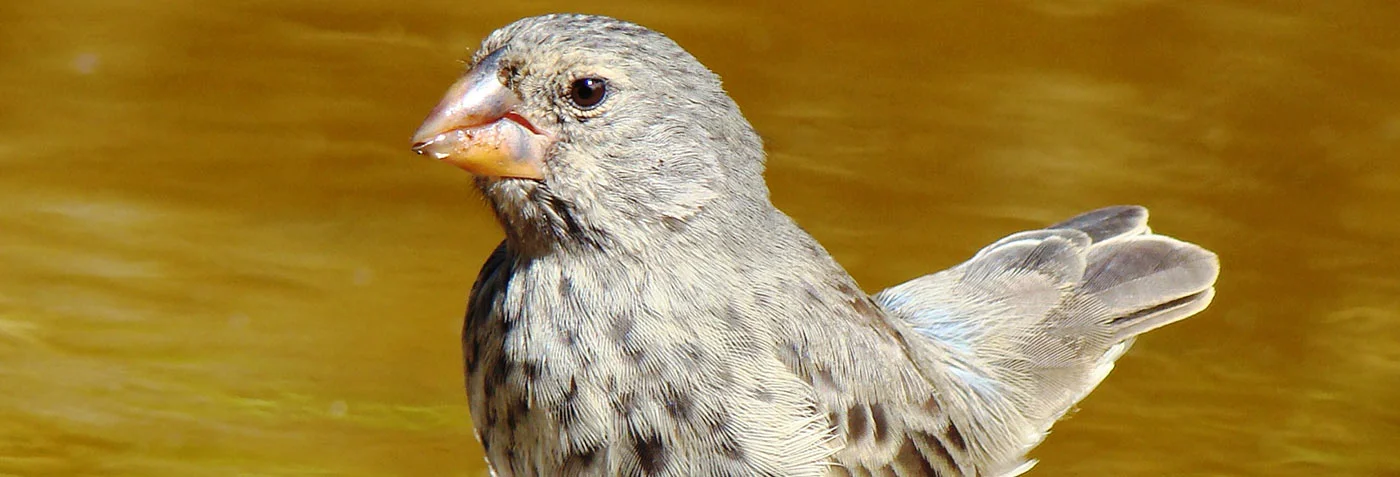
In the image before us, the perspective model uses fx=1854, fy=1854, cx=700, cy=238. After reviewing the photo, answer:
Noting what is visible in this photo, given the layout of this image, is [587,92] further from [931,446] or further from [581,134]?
[931,446]

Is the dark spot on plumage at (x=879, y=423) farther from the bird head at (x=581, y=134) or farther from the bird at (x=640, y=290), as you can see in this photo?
the bird head at (x=581, y=134)

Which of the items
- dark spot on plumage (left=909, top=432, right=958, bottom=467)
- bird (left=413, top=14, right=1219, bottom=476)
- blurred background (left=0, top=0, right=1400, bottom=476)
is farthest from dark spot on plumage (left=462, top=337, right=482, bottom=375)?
blurred background (left=0, top=0, right=1400, bottom=476)

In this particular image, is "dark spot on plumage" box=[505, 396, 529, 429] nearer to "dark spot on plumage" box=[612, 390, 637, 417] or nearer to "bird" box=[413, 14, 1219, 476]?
"bird" box=[413, 14, 1219, 476]

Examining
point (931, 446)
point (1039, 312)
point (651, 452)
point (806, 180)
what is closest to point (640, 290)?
point (651, 452)

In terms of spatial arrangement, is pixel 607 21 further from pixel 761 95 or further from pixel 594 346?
pixel 761 95

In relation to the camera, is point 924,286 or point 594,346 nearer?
point 594,346

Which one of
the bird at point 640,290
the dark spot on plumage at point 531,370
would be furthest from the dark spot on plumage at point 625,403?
the dark spot on plumage at point 531,370

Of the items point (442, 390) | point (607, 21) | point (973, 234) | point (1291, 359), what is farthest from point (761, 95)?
point (607, 21)
